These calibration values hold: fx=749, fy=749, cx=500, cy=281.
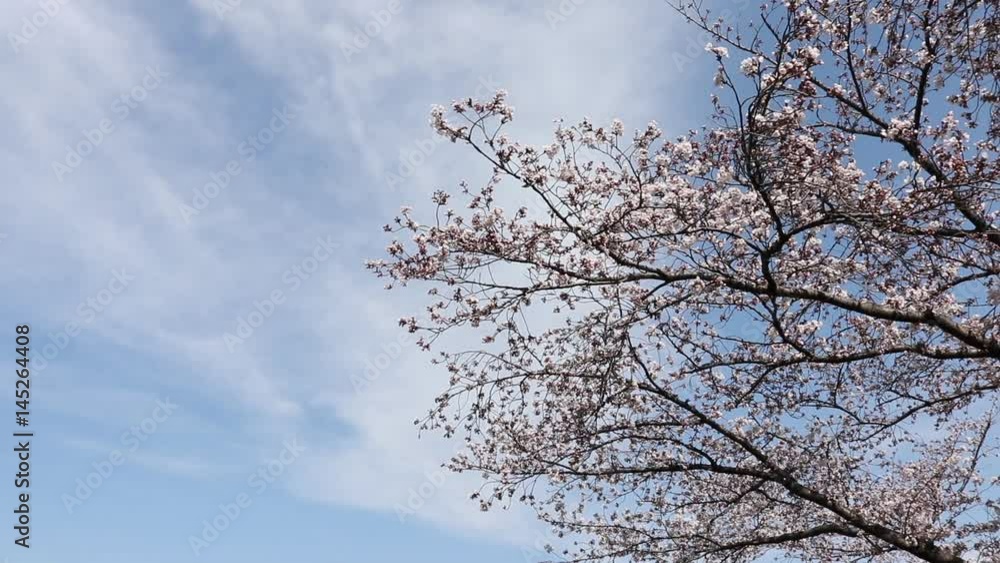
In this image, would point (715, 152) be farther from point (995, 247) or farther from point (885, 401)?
point (885, 401)

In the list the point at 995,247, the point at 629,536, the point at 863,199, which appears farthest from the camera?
the point at 629,536

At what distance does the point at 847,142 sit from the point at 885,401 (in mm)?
3969

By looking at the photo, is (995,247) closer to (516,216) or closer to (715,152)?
(715,152)

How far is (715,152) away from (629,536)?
6.45 metres

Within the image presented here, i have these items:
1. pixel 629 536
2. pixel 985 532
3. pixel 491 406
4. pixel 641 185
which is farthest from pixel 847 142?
pixel 985 532

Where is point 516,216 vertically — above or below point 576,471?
above

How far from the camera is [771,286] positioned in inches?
291

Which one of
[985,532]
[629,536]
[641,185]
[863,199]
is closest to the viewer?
[863,199]

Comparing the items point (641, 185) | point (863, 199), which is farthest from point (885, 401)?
point (641, 185)

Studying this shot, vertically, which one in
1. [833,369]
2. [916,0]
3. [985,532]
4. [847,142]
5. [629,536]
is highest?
[916,0]

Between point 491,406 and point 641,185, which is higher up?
point 641,185

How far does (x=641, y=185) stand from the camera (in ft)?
23.7

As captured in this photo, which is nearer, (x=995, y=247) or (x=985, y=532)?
(x=995, y=247)

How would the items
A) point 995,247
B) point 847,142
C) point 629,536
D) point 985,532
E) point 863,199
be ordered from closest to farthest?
1. point 863,199
2. point 995,247
3. point 847,142
4. point 629,536
5. point 985,532
